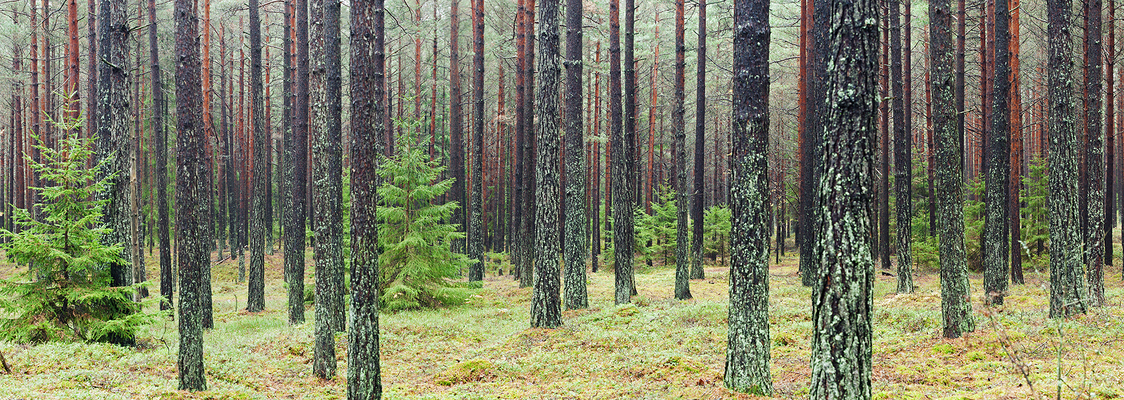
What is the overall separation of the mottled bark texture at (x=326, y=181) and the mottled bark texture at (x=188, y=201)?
1373 mm

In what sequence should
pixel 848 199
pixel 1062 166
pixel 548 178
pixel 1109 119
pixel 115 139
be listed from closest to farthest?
pixel 848 199, pixel 1062 166, pixel 115 139, pixel 548 178, pixel 1109 119

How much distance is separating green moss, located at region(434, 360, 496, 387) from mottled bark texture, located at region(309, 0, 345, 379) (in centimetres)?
146

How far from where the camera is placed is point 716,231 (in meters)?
28.8

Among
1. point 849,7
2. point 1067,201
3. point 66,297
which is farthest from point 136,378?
point 1067,201

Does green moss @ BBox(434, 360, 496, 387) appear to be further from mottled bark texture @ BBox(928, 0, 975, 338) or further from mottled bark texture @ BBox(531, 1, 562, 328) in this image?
mottled bark texture @ BBox(928, 0, 975, 338)

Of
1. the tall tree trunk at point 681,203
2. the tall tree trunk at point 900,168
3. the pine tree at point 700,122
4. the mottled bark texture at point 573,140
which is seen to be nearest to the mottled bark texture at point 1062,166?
the tall tree trunk at point 900,168

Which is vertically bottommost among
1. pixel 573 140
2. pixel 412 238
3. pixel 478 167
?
pixel 412 238

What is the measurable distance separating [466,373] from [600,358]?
198cm

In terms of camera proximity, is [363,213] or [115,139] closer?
[363,213]

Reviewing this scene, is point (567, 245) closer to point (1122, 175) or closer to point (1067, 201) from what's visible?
point (1067, 201)

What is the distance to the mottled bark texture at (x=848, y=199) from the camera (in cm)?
509

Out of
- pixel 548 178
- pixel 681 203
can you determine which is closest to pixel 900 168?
pixel 681 203

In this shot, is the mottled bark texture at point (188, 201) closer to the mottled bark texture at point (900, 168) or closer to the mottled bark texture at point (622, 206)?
the mottled bark texture at point (622, 206)

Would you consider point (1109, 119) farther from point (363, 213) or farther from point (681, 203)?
point (363, 213)
